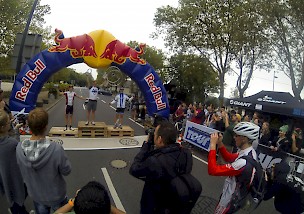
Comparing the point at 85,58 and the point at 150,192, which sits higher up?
the point at 85,58

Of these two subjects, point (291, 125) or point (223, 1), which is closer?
point (291, 125)

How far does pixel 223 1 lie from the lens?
20.7 metres

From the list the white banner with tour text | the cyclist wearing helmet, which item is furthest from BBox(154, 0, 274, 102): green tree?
the cyclist wearing helmet

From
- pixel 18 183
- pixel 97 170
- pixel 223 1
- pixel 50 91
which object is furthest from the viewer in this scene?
pixel 50 91

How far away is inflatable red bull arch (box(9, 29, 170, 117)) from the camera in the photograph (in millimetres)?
8523

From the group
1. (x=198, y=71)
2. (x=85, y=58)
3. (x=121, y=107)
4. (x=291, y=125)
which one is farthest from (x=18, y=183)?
(x=198, y=71)

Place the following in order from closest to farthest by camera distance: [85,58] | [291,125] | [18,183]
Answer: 1. [18,183]
2. [85,58]
3. [291,125]

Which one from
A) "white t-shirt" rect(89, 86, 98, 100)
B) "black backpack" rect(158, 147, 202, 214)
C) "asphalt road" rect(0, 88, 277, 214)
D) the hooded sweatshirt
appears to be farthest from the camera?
"white t-shirt" rect(89, 86, 98, 100)

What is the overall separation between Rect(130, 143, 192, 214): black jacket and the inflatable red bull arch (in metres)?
6.77

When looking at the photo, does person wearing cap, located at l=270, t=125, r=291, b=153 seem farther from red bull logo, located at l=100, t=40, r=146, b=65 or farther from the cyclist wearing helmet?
red bull logo, located at l=100, t=40, r=146, b=65

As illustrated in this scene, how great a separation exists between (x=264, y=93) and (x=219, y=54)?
691cm

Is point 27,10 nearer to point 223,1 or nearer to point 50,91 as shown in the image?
point 50,91

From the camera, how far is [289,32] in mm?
16547

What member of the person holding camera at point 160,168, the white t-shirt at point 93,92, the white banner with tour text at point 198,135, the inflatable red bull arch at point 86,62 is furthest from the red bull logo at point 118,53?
the person holding camera at point 160,168
